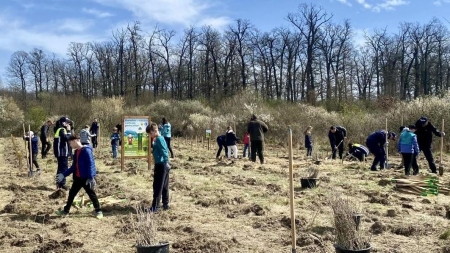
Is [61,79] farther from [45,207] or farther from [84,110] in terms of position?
[45,207]

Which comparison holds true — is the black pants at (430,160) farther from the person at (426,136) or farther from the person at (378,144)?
the person at (378,144)

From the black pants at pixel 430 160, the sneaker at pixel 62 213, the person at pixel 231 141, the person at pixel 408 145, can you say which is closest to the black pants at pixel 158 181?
the sneaker at pixel 62 213

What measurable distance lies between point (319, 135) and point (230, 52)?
24.7 m

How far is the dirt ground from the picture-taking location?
6.43 metres

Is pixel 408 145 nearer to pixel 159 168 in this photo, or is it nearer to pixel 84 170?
pixel 159 168

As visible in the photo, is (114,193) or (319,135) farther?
(319,135)

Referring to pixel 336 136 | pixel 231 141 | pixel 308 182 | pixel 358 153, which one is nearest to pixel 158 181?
pixel 308 182

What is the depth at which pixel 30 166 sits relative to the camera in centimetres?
1447

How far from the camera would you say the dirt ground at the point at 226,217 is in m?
6.43

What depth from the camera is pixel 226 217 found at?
8242 millimetres

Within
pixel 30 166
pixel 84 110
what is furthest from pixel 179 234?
pixel 84 110

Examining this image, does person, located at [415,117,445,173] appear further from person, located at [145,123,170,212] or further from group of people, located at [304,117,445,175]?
person, located at [145,123,170,212]

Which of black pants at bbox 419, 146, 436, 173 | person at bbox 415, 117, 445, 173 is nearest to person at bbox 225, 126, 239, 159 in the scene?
person at bbox 415, 117, 445, 173

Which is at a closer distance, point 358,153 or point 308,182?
point 308,182
